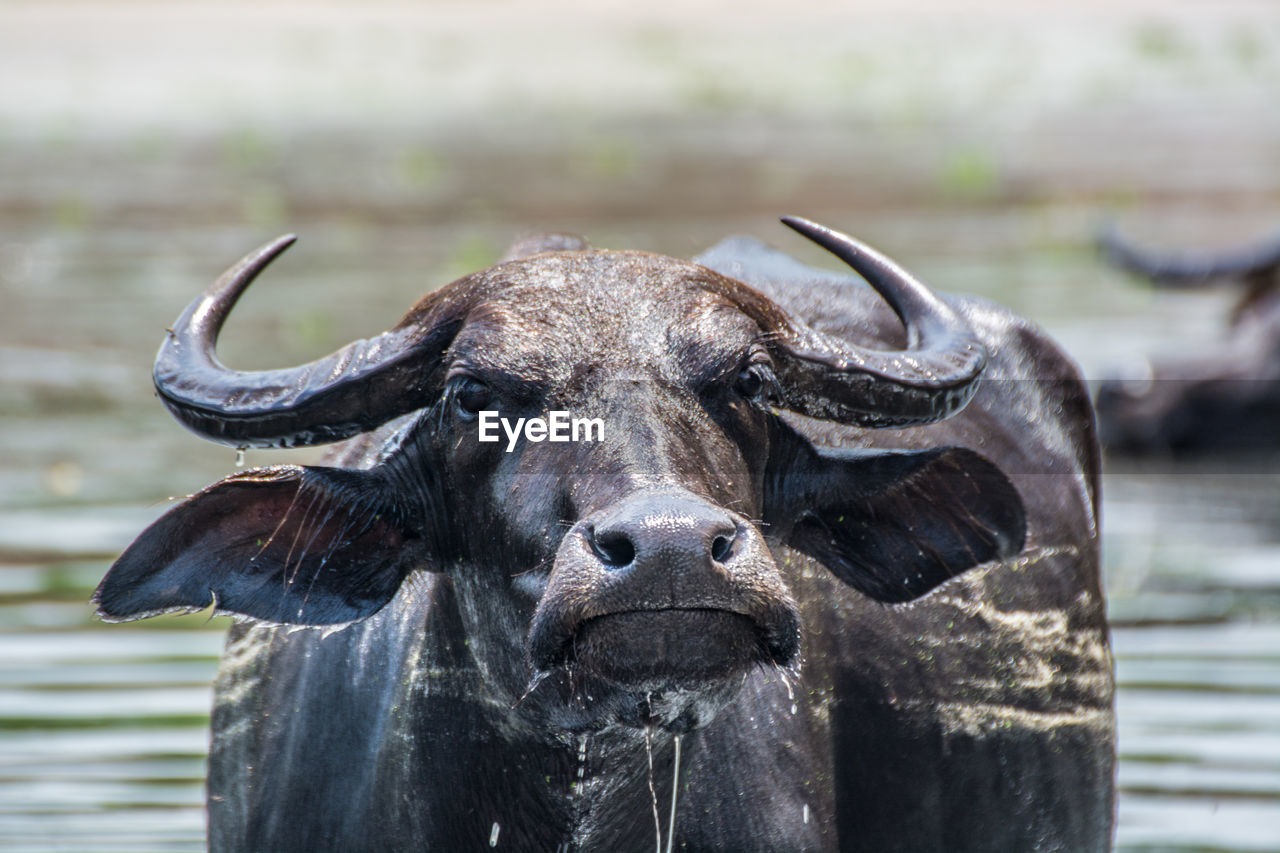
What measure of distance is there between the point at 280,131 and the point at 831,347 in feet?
100

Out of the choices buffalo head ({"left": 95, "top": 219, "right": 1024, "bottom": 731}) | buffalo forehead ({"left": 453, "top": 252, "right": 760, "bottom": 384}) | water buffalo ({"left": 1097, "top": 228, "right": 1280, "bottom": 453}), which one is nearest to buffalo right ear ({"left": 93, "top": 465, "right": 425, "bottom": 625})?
buffalo head ({"left": 95, "top": 219, "right": 1024, "bottom": 731})

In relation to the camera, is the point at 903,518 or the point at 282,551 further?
the point at 903,518

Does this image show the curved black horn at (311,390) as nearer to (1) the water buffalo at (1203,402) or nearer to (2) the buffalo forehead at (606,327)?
(2) the buffalo forehead at (606,327)

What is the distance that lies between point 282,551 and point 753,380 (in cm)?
100

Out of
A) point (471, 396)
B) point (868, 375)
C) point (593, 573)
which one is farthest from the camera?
point (868, 375)

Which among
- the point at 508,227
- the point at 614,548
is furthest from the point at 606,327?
the point at 508,227

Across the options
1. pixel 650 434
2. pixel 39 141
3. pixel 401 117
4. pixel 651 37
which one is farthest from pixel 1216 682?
pixel 651 37

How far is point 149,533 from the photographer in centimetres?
406

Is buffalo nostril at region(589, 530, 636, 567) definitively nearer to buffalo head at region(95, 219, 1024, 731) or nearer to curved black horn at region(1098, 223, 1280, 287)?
buffalo head at region(95, 219, 1024, 731)

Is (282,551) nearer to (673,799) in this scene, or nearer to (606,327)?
(606,327)

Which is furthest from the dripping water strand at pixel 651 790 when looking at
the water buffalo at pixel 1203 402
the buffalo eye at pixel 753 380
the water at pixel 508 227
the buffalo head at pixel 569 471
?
the water buffalo at pixel 1203 402

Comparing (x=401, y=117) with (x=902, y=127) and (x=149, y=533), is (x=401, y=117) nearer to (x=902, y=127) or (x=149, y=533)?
(x=902, y=127)

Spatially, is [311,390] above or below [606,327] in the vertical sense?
below

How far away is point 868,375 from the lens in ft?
13.5
